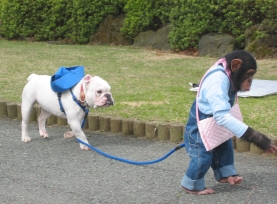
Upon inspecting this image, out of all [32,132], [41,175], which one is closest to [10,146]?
[32,132]

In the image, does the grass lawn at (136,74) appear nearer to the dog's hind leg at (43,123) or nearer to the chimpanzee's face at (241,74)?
the dog's hind leg at (43,123)

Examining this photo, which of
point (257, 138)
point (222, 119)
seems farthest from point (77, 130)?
point (257, 138)

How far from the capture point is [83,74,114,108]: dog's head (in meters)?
5.80

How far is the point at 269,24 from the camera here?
37.6 ft

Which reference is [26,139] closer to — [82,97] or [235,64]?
[82,97]

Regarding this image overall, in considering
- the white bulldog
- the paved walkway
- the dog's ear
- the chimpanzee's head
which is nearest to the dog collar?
the white bulldog

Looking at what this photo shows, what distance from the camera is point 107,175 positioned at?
5.29 metres

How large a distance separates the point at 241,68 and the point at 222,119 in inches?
16.5

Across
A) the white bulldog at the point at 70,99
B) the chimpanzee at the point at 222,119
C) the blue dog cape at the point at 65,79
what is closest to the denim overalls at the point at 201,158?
the chimpanzee at the point at 222,119

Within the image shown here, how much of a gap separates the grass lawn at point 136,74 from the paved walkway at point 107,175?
63 cm

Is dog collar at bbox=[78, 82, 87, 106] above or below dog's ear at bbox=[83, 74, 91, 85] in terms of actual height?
below

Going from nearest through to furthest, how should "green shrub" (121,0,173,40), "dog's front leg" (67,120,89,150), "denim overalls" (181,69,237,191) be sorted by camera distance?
"denim overalls" (181,69,237,191) → "dog's front leg" (67,120,89,150) → "green shrub" (121,0,173,40)

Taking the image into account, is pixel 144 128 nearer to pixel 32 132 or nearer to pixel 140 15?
pixel 32 132

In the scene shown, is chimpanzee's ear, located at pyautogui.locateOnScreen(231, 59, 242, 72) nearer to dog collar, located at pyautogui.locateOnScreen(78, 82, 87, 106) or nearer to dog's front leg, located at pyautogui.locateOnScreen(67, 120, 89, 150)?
dog collar, located at pyautogui.locateOnScreen(78, 82, 87, 106)
